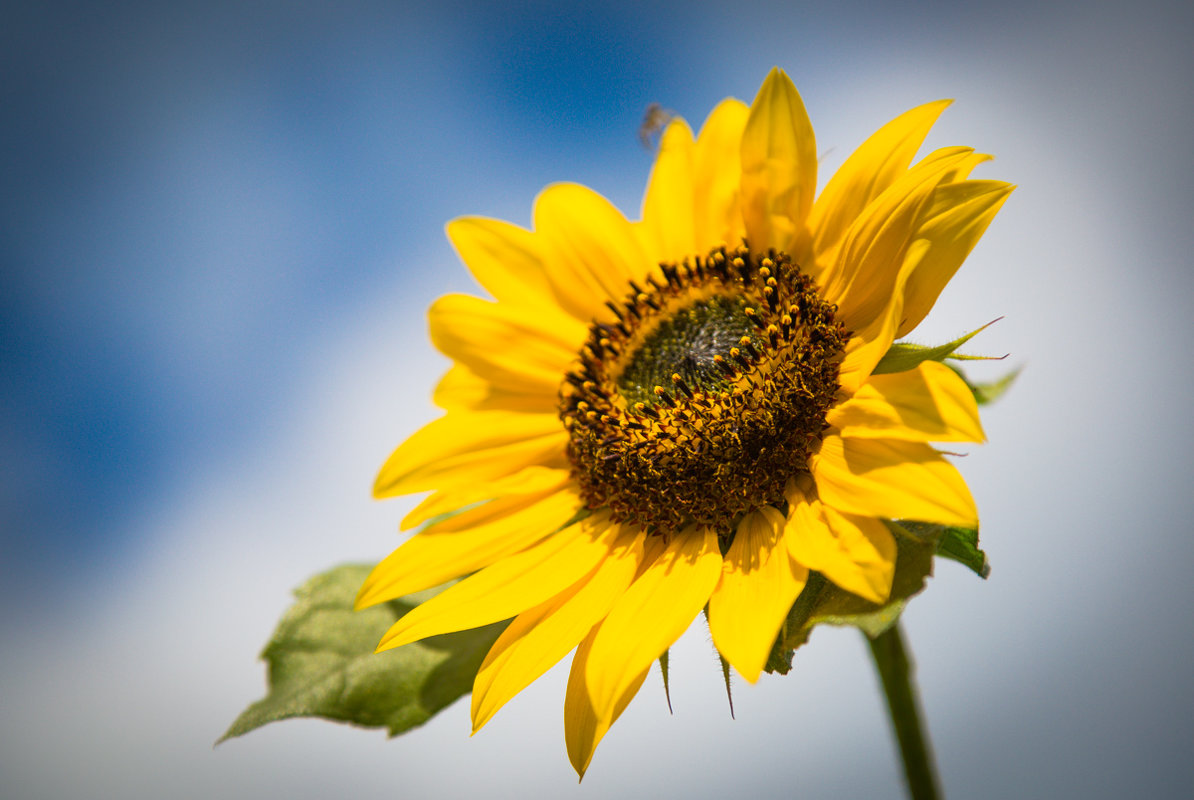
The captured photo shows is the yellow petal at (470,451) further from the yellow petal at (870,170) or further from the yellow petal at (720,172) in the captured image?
the yellow petal at (870,170)

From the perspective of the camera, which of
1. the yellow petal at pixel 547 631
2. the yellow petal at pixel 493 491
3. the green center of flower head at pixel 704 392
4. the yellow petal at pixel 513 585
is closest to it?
the yellow petal at pixel 547 631

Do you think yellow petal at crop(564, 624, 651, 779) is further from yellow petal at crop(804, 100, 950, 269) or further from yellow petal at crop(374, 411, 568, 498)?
yellow petal at crop(804, 100, 950, 269)

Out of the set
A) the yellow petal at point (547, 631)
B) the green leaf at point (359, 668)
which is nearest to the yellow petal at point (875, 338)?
the yellow petal at point (547, 631)

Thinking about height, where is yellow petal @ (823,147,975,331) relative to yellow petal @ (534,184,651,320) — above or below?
below

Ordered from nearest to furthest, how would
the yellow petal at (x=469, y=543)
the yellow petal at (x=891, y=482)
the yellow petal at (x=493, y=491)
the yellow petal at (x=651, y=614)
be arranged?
the yellow petal at (x=891, y=482) → the yellow petal at (x=651, y=614) → the yellow petal at (x=469, y=543) → the yellow petal at (x=493, y=491)

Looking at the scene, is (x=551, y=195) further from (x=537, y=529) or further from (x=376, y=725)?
(x=376, y=725)

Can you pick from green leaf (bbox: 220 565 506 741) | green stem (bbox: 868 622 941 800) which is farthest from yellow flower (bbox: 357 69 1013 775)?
green stem (bbox: 868 622 941 800)
